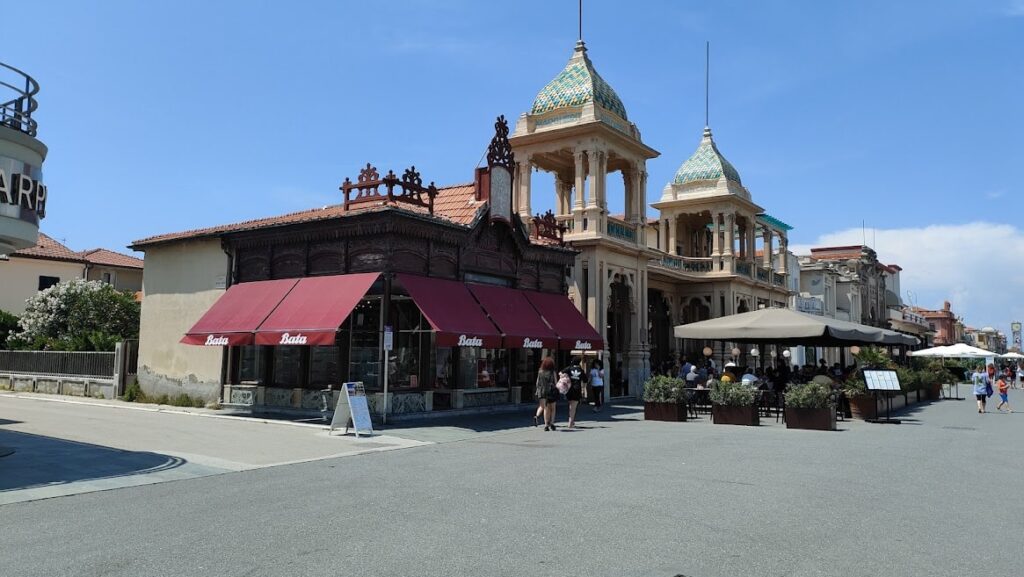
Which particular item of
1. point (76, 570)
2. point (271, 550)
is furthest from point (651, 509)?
point (76, 570)

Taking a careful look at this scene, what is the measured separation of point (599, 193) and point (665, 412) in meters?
10.0

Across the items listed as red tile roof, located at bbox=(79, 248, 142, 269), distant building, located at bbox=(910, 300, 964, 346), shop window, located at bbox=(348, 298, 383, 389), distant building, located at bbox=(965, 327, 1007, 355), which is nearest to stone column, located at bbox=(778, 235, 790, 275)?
shop window, located at bbox=(348, 298, 383, 389)

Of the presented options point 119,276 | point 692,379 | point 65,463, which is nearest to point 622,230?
point 692,379

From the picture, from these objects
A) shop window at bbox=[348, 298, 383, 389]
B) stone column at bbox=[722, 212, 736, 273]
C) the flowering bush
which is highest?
stone column at bbox=[722, 212, 736, 273]

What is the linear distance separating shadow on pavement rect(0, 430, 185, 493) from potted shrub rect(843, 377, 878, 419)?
1646 cm

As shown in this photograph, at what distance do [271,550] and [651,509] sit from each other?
391cm

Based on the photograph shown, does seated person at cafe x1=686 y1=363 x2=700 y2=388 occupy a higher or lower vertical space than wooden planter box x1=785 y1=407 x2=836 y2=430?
higher

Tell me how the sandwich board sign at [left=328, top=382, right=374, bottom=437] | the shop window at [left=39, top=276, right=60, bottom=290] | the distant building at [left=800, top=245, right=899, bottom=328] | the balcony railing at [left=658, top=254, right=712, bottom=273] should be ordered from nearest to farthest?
1. the sandwich board sign at [left=328, top=382, right=374, bottom=437]
2. the balcony railing at [left=658, top=254, right=712, bottom=273]
3. the shop window at [left=39, top=276, right=60, bottom=290]
4. the distant building at [left=800, top=245, right=899, bottom=328]

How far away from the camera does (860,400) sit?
1992cm

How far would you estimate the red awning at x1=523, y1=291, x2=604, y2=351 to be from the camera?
72.3ft

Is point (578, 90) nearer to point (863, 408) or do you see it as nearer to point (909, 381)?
point (863, 408)

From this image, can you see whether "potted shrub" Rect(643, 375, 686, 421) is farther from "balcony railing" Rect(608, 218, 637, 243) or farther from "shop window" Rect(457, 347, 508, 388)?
"balcony railing" Rect(608, 218, 637, 243)

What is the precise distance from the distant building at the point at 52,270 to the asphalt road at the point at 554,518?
37.3 metres

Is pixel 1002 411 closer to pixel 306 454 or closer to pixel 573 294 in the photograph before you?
pixel 573 294
